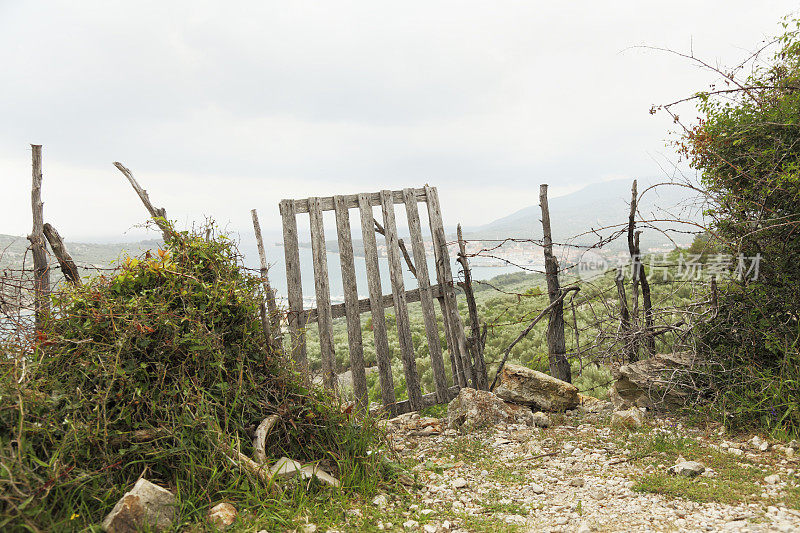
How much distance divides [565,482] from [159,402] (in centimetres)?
308

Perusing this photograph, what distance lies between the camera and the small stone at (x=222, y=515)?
8.92 ft

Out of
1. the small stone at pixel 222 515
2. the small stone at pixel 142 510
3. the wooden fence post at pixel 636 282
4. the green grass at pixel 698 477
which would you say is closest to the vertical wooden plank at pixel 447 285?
the wooden fence post at pixel 636 282

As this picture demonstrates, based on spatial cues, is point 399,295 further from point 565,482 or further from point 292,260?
point 565,482

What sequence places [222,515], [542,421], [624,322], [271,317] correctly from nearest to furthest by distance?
[222,515], [271,317], [542,421], [624,322]

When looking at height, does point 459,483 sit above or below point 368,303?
below

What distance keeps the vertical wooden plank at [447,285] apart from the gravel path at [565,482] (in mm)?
1265

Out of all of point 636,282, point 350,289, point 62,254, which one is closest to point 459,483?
Result: point 350,289

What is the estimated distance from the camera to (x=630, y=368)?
215 inches

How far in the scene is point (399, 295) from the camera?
253 inches

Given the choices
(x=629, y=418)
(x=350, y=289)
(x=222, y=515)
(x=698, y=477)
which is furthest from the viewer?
(x=350, y=289)

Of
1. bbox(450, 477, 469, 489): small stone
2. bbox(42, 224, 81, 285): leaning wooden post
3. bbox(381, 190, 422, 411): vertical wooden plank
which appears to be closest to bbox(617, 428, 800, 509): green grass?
bbox(450, 477, 469, 489): small stone

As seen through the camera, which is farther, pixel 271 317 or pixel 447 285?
pixel 447 285

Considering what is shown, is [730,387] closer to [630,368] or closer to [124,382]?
[630,368]

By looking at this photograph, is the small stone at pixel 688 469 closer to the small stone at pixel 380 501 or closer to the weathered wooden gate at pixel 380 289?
the small stone at pixel 380 501
